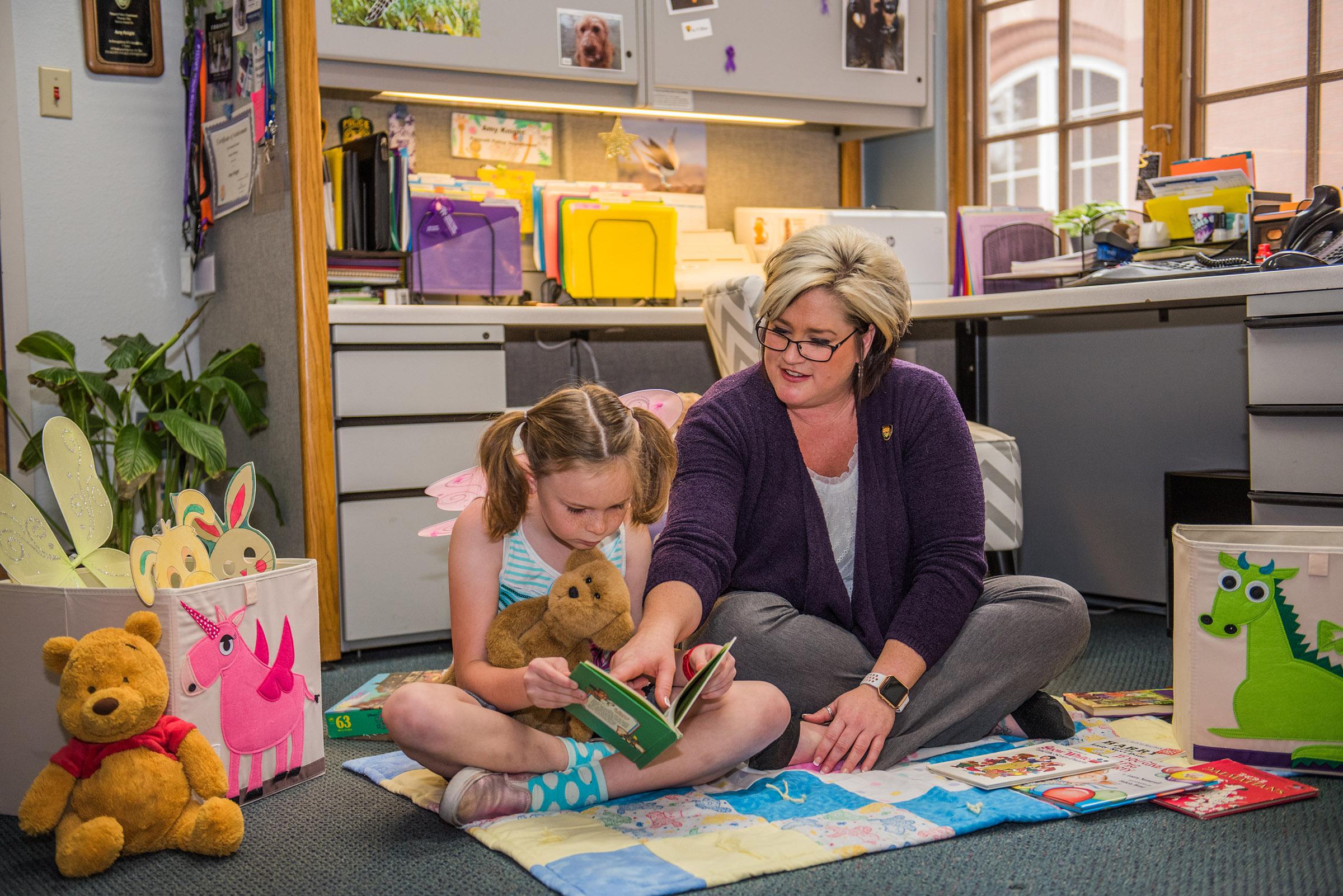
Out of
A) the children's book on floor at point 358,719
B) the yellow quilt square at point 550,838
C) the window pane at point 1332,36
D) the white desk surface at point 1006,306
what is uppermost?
the window pane at point 1332,36

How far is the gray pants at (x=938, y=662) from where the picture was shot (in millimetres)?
1563

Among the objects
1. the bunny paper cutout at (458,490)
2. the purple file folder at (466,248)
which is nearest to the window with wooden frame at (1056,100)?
the purple file folder at (466,248)

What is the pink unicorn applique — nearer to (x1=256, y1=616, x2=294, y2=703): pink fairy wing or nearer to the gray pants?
(x1=256, y1=616, x2=294, y2=703): pink fairy wing

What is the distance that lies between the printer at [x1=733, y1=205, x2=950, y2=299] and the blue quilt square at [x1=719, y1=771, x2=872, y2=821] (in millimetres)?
1875

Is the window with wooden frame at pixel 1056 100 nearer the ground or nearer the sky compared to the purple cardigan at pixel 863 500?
nearer the sky

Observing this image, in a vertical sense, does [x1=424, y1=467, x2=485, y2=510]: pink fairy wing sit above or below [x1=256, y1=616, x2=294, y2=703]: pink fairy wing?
above

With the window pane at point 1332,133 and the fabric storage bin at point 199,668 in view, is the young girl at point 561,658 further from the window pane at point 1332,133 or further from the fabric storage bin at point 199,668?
the window pane at point 1332,133

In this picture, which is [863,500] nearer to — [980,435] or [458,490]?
[458,490]

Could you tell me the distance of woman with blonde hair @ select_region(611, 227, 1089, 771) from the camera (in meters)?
1.55

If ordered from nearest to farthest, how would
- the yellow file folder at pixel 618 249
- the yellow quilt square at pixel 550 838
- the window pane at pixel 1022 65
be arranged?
the yellow quilt square at pixel 550 838 < the yellow file folder at pixel 618 249 < the window pane at pixel 1022 65

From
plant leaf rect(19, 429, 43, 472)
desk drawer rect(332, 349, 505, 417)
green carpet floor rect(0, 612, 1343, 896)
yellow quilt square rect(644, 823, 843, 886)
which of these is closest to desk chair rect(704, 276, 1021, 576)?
desk drawer rect(332, 349, 505, 417)

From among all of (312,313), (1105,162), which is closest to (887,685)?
(312,313)

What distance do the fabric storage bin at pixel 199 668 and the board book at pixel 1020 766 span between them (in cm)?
85

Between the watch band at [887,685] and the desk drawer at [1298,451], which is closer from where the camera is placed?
the watch band at [887,685]
